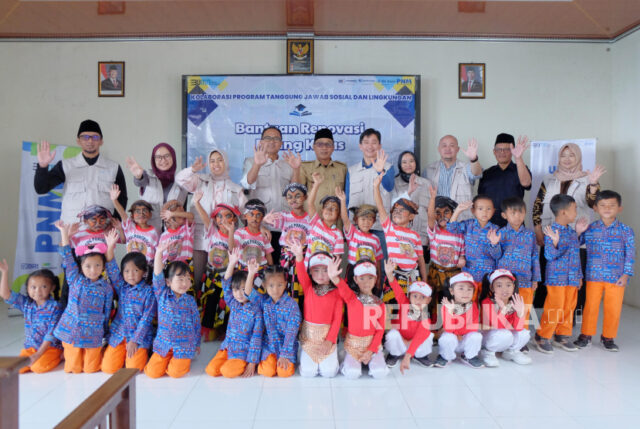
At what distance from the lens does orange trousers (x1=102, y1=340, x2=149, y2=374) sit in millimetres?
2863

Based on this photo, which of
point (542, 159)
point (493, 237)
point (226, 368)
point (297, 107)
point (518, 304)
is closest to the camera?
point (226, 368)

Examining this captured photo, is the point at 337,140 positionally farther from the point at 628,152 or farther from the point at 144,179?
the point at 628,152

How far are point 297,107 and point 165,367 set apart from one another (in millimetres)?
3041

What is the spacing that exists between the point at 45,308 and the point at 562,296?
12.2ft

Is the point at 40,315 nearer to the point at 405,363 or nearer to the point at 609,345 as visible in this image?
the point at 405,363

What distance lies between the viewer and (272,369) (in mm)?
2803

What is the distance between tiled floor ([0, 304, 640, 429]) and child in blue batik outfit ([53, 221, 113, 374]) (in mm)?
124

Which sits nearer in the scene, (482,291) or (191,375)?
(191,375)

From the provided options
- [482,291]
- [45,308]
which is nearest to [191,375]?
[45,308]

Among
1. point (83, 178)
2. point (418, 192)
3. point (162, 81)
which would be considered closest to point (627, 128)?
point (418, 192)

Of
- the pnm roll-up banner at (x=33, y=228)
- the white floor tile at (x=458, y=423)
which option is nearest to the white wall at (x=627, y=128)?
the white floor tile at (x=458, y=423)

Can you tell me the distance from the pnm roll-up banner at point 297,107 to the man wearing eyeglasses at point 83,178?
1.19 m

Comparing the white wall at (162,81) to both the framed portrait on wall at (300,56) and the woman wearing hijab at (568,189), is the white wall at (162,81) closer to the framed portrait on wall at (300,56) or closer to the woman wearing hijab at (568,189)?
the framed portrait on wall at (300,56)

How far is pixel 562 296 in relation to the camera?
339cm
